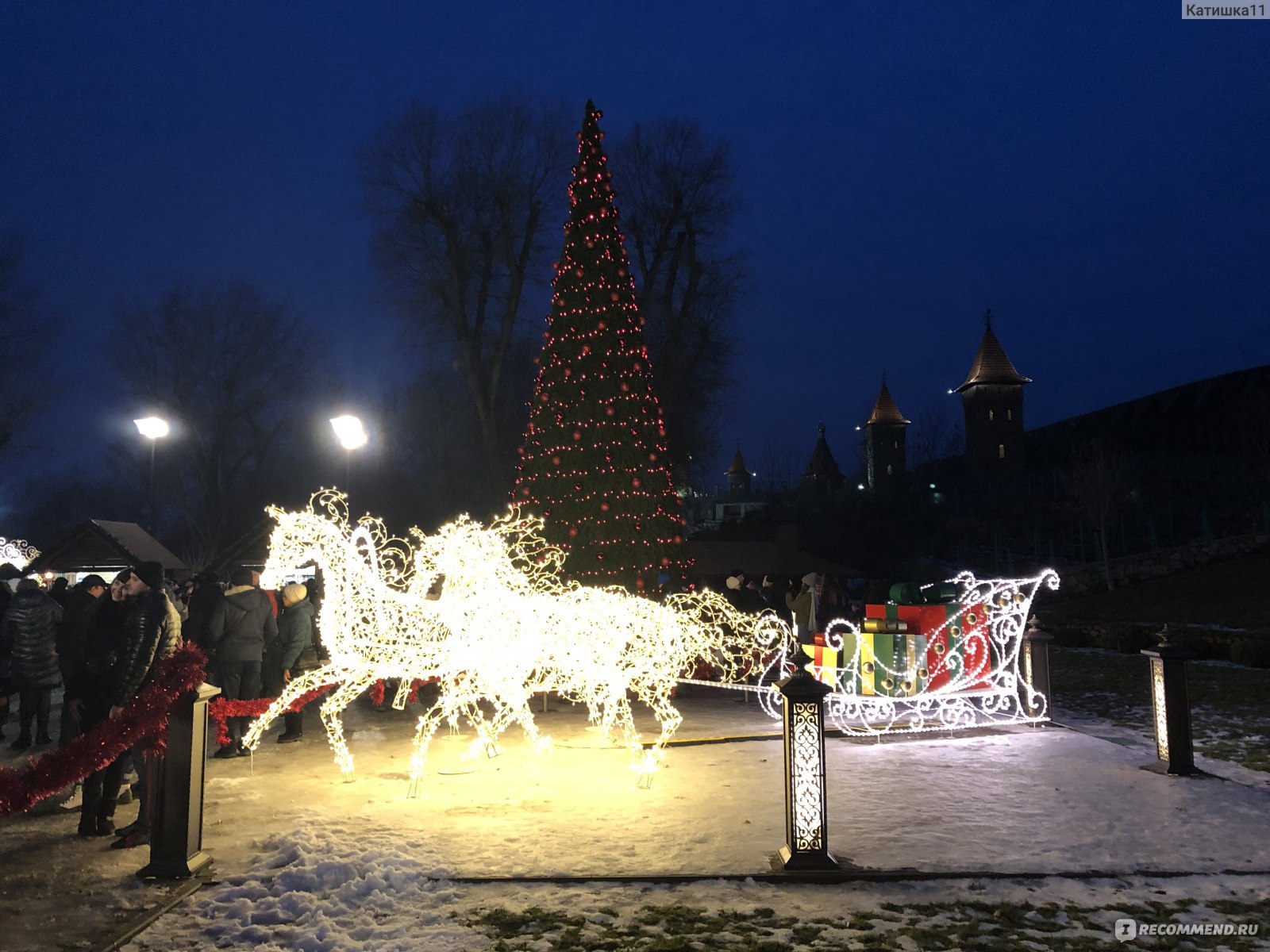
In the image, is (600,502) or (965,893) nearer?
(965,893)

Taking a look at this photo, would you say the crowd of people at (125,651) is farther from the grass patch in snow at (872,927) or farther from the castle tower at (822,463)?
the castle tower at (822,463)

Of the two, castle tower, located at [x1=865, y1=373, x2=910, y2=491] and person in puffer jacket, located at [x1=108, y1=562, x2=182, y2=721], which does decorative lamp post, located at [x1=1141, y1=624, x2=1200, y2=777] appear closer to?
person in puffer jacket, located at [x1=108, y1=562, x2=182, y2=721]

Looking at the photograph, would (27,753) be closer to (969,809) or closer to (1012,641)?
(969,809)

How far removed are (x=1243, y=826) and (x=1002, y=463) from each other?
50.9 metres

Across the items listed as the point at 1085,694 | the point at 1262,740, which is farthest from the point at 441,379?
the point at 1262,740

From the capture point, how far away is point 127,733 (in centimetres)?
583

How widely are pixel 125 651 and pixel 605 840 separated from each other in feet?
11.9

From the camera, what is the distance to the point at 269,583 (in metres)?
15.0

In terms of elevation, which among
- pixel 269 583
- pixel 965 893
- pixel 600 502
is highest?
pixel 600 502

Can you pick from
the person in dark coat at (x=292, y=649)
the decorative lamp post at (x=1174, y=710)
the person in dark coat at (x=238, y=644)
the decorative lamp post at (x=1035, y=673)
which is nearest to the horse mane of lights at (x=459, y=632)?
the person in dark coat at (x=238, y=644)

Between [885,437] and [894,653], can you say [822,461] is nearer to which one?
[885,437]

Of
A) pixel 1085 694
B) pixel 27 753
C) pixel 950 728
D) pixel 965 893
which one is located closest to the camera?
pixel 965 893

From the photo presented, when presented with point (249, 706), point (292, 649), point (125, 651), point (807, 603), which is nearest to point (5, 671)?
point (292, 649)

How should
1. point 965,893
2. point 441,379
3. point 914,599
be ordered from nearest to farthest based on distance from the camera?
1. point 965,893
2. point 914,599
3. point 441,379
